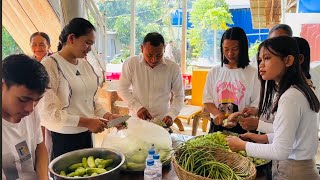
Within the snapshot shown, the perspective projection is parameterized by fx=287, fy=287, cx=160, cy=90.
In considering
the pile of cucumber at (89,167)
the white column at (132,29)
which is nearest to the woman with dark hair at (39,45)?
the pile of cucumber at (89,167)

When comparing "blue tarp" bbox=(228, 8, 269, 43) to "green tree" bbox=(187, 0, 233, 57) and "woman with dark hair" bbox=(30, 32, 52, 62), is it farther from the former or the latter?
"woman with dark hair" bbox=(30, 32, 52, 62)

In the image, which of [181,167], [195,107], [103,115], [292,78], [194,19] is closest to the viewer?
[181,167]

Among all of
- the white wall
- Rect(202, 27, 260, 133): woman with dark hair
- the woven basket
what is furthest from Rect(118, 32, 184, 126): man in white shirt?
the white wall

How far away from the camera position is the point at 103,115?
1936 mm

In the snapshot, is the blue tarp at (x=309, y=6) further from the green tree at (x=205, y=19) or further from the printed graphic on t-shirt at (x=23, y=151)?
the printed graphic on t-shirt at (x=23, y=151)

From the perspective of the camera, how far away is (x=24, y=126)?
1.26 m

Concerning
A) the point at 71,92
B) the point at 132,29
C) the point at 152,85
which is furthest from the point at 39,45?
the point at 132,29

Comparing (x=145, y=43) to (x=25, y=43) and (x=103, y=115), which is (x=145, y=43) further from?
(x=25, y=43)

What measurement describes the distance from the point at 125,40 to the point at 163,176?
4991mm

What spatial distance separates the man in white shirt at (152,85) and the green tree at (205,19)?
367 centimetres

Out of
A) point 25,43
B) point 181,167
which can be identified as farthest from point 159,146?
point 25,43

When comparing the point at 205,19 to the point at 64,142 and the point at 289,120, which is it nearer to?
the point at 64,142

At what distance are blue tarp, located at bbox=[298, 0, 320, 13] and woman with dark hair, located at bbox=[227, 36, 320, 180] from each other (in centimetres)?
316

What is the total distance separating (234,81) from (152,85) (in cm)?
66
